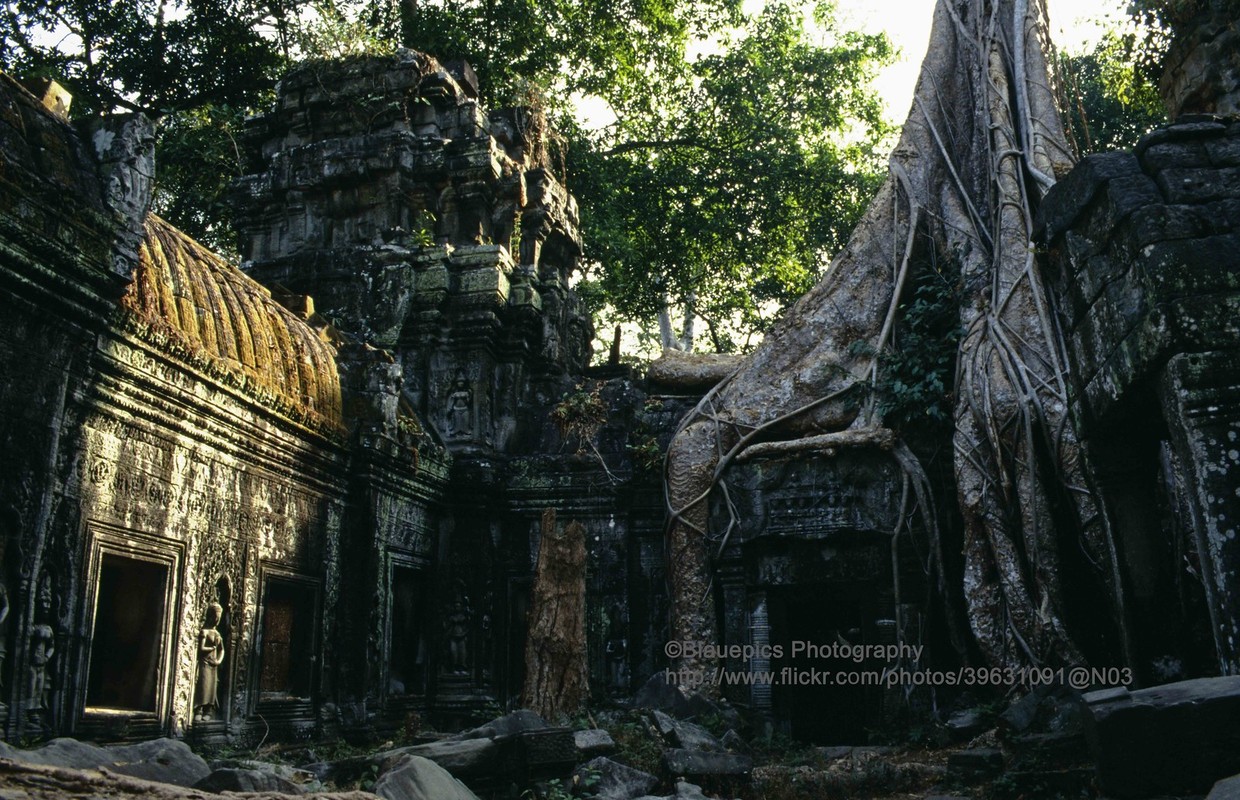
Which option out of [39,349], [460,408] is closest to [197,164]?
[460,408]

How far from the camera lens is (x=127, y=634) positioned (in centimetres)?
555

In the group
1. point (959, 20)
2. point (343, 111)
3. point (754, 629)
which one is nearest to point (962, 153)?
point (959, 20)

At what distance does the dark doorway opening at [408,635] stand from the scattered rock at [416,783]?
476 centimetres

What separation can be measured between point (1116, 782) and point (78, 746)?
3.61 metres

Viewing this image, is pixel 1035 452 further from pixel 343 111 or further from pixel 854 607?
pixel 343 111

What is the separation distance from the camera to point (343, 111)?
11.0m

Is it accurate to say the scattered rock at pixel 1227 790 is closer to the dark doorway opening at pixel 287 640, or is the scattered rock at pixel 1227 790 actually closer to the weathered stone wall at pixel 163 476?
the weathered stone wall at pixel 163 476

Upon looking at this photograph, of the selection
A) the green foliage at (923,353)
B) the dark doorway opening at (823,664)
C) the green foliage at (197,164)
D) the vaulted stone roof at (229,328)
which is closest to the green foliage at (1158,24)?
the green foliage at (923,353)

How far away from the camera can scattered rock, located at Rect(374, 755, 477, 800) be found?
346 cm

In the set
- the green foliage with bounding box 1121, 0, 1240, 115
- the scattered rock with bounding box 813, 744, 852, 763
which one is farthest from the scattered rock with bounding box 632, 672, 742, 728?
the green foliage with bounding box 1121, 0, 1240, 115

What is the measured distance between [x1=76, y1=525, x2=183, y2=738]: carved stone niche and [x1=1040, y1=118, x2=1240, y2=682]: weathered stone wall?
15.9 ft

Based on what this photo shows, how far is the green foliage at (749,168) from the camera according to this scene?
55.5 feet

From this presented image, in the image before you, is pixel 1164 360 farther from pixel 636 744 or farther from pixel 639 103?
pixel 639 103

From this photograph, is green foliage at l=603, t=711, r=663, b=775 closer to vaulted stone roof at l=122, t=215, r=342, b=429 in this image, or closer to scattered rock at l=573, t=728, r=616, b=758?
scattered rock at l=573, t=728, r=616, b=758
